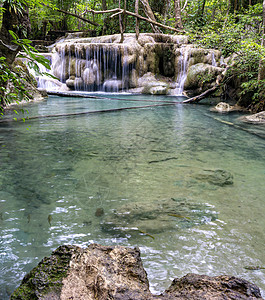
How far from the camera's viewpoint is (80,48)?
1842 cm

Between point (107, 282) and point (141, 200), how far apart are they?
5.74 feet

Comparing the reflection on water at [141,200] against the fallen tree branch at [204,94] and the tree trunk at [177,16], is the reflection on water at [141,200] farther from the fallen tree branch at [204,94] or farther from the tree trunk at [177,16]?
the tree trunk at [177,16]

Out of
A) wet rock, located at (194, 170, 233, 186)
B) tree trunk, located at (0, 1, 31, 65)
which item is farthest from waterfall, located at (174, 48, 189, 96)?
wet rock, located at (194, 170, 233, 186)

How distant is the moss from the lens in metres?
1.22

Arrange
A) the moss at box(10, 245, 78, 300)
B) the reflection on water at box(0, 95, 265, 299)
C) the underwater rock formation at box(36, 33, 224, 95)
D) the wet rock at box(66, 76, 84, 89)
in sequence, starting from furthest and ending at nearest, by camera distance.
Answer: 1. the underwater rock formation at box(36, 33, 224, 95)
2. the wet rock at box(66, 76, 84, 89)
3. the reflection on water at box(0, 95, 265, 299)
4. the moss at box(10, 245, 78, 300)

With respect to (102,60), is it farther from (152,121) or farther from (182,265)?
(182,265)

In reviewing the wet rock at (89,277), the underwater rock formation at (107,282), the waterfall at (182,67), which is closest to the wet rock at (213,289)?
the underwater rock formation at (107,282)

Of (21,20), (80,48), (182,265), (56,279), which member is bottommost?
(182,265)

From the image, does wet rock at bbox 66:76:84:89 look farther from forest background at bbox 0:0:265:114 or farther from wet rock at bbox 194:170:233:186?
wet rock at bbox 194:170:233:186

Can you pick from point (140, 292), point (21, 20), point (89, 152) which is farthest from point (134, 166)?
point (21, 20)

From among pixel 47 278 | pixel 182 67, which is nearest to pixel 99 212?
pixel 47 278

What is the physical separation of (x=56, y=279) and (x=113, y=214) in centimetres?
135

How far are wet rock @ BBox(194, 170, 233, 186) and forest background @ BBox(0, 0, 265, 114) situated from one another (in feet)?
8.31

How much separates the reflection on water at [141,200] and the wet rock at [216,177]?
1cm
